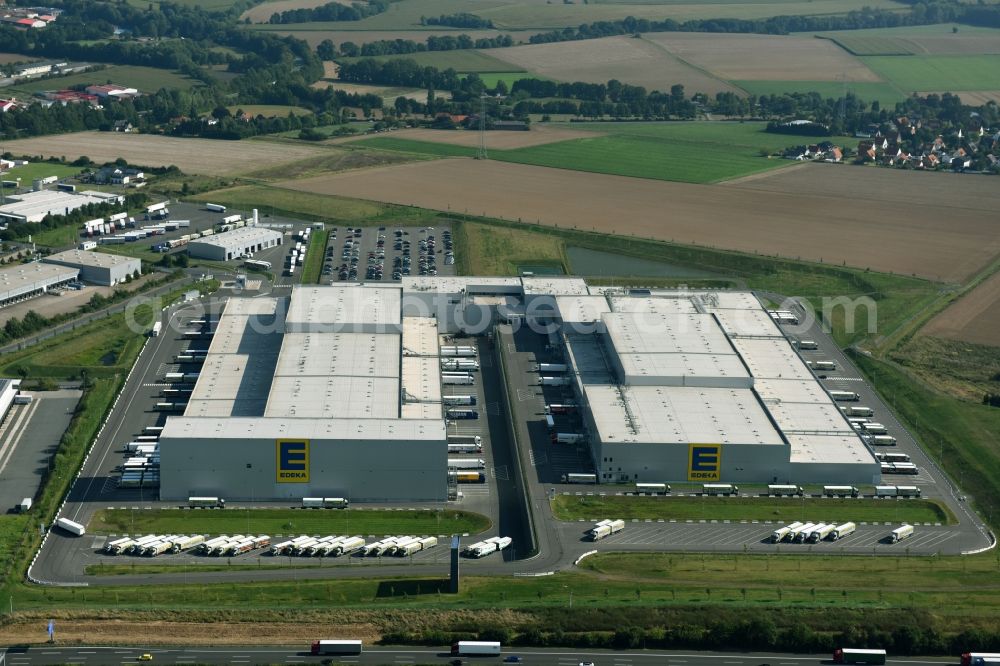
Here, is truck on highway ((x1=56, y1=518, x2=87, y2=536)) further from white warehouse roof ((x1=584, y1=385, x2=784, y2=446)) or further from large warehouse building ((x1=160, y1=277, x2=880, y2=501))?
white warehouse roof ((x1=584, y1=385, x2=784, y2=446))

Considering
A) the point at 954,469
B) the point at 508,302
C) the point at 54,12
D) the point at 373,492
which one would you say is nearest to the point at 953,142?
the point at 508,302

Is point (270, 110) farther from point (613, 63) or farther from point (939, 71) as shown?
point (939, 71)

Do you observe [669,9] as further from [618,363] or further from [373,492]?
[373,492]

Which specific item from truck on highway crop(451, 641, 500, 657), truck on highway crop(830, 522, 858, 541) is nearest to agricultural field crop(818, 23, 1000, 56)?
truck on highway crop(830, 522, 858, 541)

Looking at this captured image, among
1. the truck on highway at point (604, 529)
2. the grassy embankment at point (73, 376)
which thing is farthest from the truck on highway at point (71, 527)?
the truck on highway at point (604, 529)

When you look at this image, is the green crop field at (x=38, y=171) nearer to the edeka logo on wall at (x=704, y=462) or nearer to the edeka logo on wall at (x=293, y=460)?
the edeka logo on wall at (x=293, y=460)

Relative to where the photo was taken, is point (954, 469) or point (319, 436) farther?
point (954, 469)

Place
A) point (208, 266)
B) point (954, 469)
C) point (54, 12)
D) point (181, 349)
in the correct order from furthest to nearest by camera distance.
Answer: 1. point (54, 12)
2. point (208, 266)
3. point (181, 349)
4. point (954, 469)
